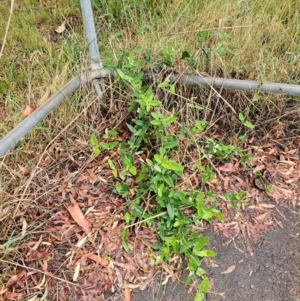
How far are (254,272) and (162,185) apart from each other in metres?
0.57

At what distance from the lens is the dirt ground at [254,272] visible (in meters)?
1.59

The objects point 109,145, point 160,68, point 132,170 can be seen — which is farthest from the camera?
point 160,68

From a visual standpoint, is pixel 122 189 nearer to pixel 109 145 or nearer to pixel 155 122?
pixel 109 145

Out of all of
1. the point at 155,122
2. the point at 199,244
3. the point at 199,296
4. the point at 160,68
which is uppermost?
the point at 160,68

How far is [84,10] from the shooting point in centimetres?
179

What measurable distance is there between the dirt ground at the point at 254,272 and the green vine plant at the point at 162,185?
0.08 m

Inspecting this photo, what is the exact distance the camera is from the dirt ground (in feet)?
5.20

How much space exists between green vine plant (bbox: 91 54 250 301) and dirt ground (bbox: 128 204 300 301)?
3.2 inches

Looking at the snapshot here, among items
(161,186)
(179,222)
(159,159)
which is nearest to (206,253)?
(179,222)

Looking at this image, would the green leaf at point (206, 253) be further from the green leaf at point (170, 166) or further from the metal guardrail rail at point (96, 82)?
the metal guardrail rail at point (96, 82)

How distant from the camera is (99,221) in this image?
173 cm

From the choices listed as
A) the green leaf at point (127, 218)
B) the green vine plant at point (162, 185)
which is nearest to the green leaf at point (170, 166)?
the green vine plant at point (162, 185)

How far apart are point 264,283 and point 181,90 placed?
1.04 meters

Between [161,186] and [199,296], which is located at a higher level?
[161,186]
